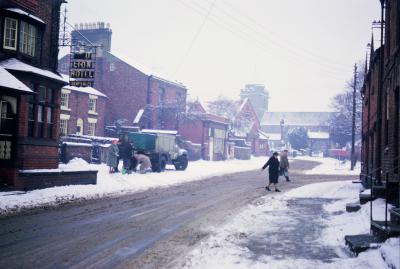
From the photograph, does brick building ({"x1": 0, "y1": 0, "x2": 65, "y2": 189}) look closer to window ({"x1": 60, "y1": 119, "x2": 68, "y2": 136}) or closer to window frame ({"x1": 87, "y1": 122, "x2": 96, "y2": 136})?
window ({"x1": 60, "y1": 119, "x2": 68, "y2": 136})

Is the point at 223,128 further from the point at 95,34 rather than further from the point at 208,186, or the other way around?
the point at 208,186

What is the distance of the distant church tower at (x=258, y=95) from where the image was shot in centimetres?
11838

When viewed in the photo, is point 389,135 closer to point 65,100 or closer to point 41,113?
point 41,113

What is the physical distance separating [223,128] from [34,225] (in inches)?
→ 1560

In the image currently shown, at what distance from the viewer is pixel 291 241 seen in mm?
7859

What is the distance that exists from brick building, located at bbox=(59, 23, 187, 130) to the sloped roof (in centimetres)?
7795

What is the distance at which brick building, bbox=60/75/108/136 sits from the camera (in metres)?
33.8

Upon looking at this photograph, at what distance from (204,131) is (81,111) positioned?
1387 cm

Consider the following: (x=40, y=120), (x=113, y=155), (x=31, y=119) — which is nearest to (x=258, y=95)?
(x=113, y=155)

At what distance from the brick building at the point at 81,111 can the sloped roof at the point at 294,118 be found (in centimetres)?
8509

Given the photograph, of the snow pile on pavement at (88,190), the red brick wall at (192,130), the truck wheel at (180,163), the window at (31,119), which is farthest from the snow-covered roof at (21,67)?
the red brick wall at (192,130)

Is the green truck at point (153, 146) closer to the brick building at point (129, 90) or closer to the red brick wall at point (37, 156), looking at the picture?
the red brick wall at point (37, 156)

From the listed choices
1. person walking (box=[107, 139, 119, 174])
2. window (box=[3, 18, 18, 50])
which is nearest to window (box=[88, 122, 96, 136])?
person walking (box=[107, 139, 119, 174])

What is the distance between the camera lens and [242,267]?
19.6ft
